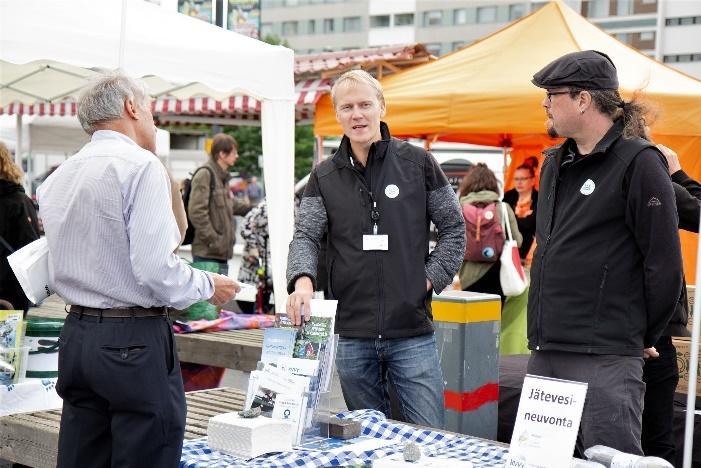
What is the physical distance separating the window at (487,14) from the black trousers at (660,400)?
62831 mm

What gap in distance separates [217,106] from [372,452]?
939 cm

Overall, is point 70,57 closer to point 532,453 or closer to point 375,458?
point 375,458

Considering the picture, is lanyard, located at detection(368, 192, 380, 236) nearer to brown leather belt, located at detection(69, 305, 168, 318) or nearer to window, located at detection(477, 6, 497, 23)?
brown leather belt, located at detection(69, 305, 168, 318)

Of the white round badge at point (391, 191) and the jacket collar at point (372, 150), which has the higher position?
the jacket collar at point (372, 150)

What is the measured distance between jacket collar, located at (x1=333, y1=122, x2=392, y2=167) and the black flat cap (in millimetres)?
709

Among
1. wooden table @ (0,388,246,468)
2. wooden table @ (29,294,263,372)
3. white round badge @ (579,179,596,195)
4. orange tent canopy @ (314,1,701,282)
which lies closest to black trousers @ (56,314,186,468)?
wooden table @ (0,388,246,468)

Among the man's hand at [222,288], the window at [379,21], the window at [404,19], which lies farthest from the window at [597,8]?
the man's hand at [222,288]

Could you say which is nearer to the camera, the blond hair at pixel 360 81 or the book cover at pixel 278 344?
the book cover at pixel 278 344

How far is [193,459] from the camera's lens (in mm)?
2721

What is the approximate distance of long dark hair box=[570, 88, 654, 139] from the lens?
9.09 feet

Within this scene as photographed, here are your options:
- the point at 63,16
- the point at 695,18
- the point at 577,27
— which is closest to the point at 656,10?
the point at 695,18

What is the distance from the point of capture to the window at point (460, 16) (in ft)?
215

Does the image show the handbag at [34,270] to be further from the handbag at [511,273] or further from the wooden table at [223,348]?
the handbag at [511,273]

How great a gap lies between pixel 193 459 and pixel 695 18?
54.3m
